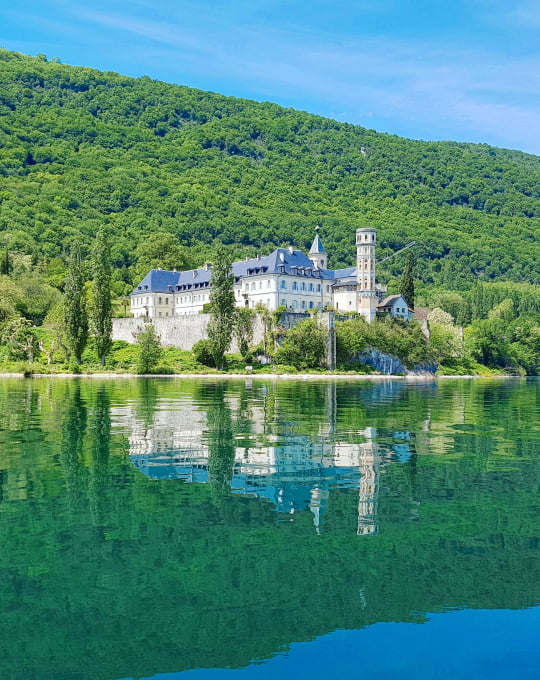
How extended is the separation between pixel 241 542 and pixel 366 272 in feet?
237

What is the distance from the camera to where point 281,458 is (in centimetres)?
1780

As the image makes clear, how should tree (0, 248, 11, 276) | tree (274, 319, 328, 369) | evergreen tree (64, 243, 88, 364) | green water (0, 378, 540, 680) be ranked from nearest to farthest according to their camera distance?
green water (0, 378, 540, 680)
evergreen tree (64, 243, 88, 364)
tree (274, 319, 328, 369)
tree (0, 248, 11, 276)

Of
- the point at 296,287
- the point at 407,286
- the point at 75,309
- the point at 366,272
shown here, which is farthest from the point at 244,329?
the point at 407,286

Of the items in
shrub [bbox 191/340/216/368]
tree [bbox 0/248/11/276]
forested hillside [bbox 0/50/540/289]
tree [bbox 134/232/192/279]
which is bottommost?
shrub [bbox 191/340/216/368]

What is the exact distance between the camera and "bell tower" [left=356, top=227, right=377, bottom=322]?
81.1 m

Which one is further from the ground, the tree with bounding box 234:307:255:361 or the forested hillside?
the forested hillside

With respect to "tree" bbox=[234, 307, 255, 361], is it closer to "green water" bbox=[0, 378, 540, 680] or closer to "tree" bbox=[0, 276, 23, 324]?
"tree" bbox=[0, 276, 23, 324]

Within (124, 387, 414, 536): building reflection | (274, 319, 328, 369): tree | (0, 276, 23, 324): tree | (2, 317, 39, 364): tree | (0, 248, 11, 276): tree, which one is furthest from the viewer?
(0, 248, 11, 276): tree

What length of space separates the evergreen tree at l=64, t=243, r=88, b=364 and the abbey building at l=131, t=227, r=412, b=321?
62.1 ft

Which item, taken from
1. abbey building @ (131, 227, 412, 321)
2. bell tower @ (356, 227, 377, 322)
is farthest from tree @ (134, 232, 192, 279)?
bell tower @ (356, 227, 377, 322)

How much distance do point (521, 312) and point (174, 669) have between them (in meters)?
123

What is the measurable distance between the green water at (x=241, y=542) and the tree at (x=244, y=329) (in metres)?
49.7

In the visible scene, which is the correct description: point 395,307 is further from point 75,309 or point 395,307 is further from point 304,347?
point 75,309

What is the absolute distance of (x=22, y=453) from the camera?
60.5ft
